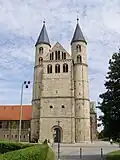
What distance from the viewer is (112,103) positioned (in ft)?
64.1

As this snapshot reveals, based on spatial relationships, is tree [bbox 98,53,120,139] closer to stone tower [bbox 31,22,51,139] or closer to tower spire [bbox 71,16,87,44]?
stone tower [bbox 31,22,51,139]

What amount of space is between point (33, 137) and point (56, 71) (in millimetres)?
17039

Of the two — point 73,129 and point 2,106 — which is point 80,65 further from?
point 2,106

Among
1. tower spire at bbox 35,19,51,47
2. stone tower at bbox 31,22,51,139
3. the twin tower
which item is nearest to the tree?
the twin tower

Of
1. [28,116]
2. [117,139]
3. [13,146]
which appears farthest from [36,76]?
[117,139]

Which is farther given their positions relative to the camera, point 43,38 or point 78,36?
point 43,38

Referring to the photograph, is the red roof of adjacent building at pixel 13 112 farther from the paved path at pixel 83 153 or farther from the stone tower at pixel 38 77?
the paved path at pixel 83 153

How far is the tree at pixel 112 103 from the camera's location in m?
19.5

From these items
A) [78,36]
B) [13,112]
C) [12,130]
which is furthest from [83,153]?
[13,112]

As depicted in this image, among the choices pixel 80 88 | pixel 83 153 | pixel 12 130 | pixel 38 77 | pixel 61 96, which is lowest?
pixel 83 153

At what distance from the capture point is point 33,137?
59.3 metres

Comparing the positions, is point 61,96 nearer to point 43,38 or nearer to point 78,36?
point 78,36

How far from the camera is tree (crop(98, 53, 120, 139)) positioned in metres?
19.5

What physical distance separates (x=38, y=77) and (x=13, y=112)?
1957cm
